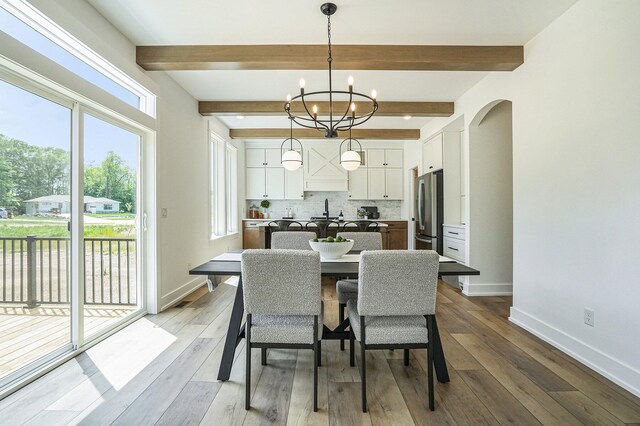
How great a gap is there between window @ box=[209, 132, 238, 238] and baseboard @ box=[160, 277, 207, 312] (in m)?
1.01

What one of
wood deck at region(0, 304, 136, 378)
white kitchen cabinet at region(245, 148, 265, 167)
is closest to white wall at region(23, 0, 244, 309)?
wood deck at region(0, 304, 136, 378)

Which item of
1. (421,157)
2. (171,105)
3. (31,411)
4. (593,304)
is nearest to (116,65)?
(171,105)

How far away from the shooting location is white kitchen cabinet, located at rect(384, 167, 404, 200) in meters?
7.00

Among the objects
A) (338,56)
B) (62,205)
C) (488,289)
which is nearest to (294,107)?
(338,56)

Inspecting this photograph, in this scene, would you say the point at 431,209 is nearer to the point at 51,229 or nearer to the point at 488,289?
the point at 488,289

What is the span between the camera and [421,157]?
231 inches

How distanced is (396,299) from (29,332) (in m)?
2.35

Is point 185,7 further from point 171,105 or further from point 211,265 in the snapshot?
point 211,265

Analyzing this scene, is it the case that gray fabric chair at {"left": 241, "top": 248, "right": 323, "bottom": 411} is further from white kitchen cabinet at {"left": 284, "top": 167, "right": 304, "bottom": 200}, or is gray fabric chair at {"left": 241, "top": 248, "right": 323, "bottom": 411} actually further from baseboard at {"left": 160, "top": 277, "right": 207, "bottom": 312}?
white kitchen cabinet at {"left": 284, "top": 167, "right": 304, "bottom": 200}

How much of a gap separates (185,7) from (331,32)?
1.17 m

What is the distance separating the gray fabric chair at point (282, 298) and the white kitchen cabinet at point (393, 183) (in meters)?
5.56

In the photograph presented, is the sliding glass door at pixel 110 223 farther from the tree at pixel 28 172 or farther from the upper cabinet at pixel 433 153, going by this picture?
the upper cabinet at pixel 433 153

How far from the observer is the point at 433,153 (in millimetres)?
5246

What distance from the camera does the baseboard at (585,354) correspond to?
74.1 inches
